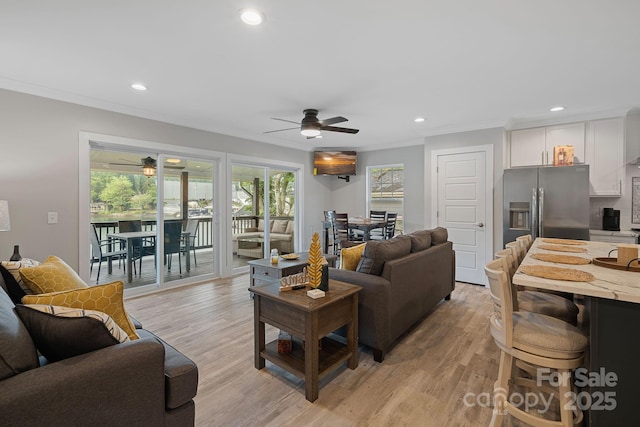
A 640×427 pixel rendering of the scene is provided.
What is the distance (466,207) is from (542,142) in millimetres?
1413

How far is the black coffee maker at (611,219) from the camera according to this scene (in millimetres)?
4035

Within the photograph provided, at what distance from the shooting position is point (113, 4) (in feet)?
6.24

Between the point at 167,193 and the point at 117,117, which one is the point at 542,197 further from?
the point at 117,117

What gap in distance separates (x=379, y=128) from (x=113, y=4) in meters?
4.02

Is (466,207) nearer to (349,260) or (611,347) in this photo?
(349,260)

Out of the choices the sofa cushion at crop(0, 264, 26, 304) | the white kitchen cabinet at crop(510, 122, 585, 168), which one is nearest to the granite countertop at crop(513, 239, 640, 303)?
the sofa cushion at crop(0, 264, 26, 304)

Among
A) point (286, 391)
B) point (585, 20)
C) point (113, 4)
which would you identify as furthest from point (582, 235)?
point (113, 4)

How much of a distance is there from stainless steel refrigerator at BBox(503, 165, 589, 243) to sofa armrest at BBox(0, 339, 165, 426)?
4631 millimetres

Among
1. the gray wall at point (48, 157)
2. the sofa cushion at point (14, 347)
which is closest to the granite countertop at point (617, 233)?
the gray wall at point (48, 157)

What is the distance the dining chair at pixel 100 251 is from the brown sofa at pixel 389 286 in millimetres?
3498

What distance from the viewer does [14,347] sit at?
108 cm

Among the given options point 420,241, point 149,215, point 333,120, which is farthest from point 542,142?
point 149,215

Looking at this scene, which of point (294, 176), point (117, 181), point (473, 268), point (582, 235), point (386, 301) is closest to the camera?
point (386, 301)

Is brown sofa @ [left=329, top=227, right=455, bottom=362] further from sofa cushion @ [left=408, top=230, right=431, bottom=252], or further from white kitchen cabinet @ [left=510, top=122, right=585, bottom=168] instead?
white kitchen cabinet @ [left=510, top=122, right=585, bottom=168]
